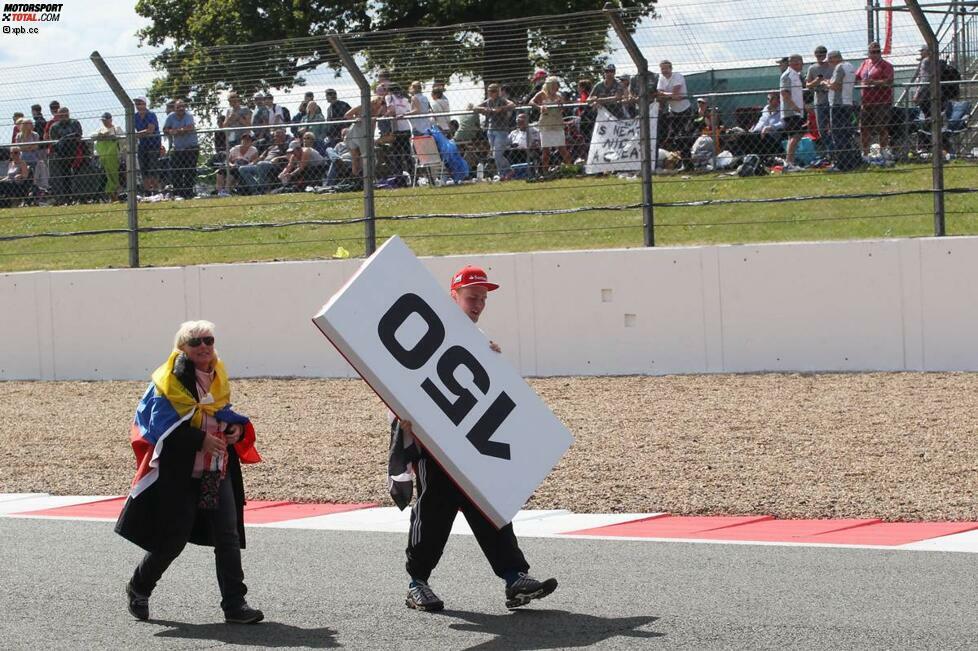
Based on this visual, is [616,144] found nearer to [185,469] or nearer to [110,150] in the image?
[110,150]

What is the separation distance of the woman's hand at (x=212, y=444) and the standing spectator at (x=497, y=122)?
897 centimetres

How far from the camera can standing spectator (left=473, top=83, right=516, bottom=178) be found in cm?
1507

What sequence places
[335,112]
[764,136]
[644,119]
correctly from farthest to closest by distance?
1. [335,112]
2. [764,136]
3. [644,119]

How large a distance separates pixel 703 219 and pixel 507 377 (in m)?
10.8

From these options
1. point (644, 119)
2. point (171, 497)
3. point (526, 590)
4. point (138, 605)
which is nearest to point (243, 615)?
point (138, 605)

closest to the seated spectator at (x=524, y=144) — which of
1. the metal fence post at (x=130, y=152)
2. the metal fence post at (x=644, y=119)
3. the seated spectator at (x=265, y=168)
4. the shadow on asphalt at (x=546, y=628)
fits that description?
the metal fence post at (x=644, y=119)

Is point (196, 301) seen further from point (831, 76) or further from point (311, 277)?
point (831, 76)

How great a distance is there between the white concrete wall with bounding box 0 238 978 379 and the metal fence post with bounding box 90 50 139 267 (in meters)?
0.45

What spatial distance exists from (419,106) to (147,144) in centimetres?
313

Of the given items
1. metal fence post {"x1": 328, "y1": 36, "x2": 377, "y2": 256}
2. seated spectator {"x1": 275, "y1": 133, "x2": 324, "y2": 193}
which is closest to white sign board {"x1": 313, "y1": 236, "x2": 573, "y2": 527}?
metal fence post {"x1": 328, "y1": 36, "x2": 377, "y2": 256}

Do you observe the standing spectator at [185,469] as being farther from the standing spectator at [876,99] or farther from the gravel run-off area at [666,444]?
the standing spectator at [876,99]

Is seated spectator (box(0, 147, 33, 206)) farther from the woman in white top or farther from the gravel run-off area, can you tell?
the woman in white top

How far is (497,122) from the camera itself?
599 inches

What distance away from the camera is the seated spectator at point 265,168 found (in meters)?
16.0
